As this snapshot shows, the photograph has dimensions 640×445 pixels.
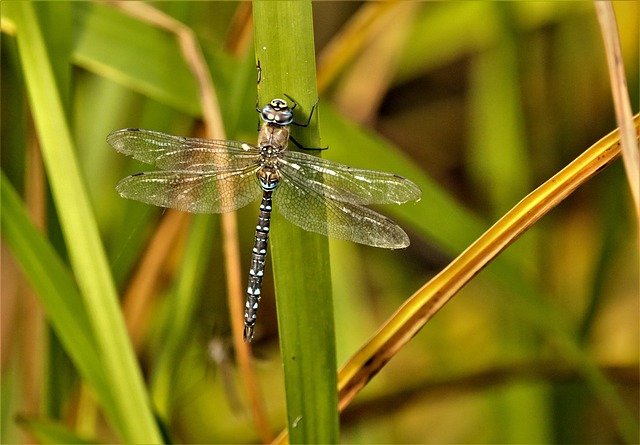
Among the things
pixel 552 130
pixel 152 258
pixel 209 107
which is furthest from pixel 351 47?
pixel 552 130

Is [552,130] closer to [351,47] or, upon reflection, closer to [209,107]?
[351,47]

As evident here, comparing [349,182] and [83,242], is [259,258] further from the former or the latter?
[83,242]

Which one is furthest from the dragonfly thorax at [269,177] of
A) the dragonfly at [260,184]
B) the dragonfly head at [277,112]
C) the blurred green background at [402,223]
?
the dragonfly head at [277,112]

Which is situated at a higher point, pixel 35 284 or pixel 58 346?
pixel 35 284

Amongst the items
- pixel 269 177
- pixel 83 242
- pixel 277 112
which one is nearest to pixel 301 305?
pixel 277 112

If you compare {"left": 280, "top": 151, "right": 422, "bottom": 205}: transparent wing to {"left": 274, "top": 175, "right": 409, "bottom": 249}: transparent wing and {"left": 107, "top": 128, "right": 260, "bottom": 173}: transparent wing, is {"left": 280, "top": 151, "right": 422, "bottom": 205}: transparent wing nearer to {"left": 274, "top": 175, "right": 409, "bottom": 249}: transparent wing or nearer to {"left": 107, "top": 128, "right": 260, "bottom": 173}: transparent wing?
{"left": 274, "top": 175, "right": 409, "bottom": 249}: transparent wing

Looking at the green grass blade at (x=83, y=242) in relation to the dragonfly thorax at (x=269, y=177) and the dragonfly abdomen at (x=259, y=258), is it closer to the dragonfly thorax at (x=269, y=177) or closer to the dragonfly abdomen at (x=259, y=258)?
the dragonfly abdomen at (x=259, y=258)
